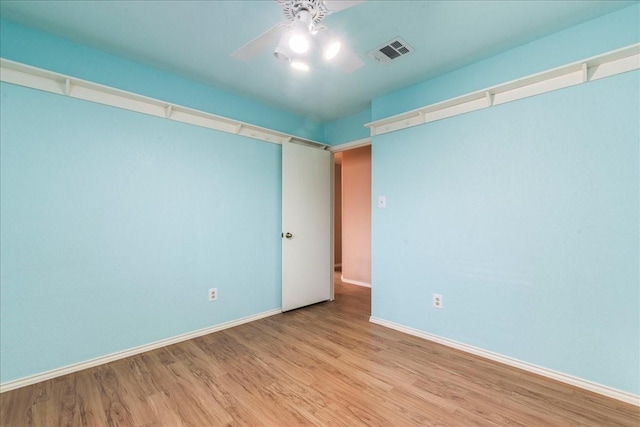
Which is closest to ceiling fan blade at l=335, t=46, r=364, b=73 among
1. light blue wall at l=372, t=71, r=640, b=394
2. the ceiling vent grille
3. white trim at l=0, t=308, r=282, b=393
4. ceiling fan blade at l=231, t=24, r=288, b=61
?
ceiling fan blade at l=231, t=24, r=288, b=61

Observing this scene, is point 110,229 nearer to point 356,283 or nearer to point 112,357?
point 112,357

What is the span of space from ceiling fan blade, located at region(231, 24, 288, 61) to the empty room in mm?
22

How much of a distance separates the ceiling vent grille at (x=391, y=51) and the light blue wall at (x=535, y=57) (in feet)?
1.95

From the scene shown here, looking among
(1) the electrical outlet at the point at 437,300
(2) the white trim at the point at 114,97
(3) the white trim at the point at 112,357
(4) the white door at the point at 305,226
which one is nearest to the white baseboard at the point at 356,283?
(4) the white door at the point at 305,226

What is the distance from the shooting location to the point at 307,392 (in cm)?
172

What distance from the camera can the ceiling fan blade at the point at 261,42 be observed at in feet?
4.39

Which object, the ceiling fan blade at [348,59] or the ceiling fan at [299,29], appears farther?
the ceiling fan blade at [348,59]

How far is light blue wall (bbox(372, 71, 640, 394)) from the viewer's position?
1664mm

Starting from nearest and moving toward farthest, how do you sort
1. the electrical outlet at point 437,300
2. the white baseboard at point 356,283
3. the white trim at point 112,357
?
1. the white trim at point 112,357
2. the electrical outlet at point 437,300
3. the white baseboard at point 356,283

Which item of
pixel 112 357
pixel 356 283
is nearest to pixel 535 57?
pixel 356 283

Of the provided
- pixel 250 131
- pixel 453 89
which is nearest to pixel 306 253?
pixel 250 131

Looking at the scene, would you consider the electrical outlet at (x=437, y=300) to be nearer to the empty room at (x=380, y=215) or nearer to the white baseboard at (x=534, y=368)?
the empty room at (x=380, y=215)

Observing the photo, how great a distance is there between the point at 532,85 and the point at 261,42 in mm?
2010

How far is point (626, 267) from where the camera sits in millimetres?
1640
